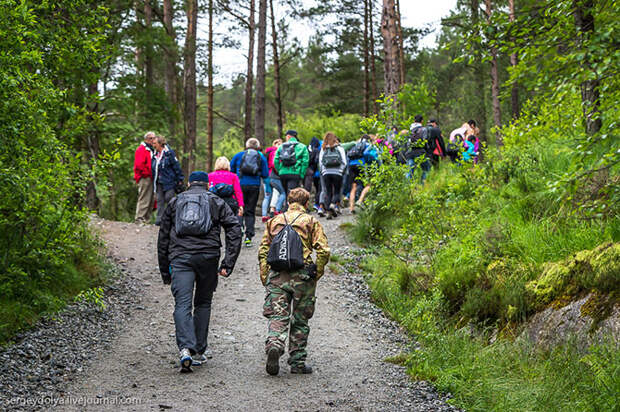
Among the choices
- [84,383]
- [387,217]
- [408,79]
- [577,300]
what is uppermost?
[408,79]

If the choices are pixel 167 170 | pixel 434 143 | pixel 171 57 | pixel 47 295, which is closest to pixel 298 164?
pixel 167 170

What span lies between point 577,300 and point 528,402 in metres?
1.73

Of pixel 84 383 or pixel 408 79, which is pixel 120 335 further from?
pixel 408 79

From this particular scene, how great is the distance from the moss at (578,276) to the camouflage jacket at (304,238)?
2.49 m

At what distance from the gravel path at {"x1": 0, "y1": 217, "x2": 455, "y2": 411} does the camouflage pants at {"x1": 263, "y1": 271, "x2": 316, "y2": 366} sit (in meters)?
0.32

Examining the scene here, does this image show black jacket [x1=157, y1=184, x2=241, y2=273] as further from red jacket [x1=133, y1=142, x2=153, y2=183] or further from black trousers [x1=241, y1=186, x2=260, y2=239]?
red jacket [x1=133, y1=142, x2=153, y2=183]

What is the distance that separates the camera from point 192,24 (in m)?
23.8

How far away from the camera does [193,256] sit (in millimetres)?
6246

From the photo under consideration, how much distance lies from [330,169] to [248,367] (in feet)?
28.6

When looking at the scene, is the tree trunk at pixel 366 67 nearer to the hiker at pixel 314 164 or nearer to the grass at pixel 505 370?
the hiker at pixel 314 164

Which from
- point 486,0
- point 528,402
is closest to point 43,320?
point 528,402

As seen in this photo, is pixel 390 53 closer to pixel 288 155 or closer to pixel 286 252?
pixel 288 155

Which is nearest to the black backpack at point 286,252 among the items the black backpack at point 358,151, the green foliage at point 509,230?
the green foliage at point 509,230

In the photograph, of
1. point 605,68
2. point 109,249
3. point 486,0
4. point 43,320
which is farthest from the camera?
point 486,0
